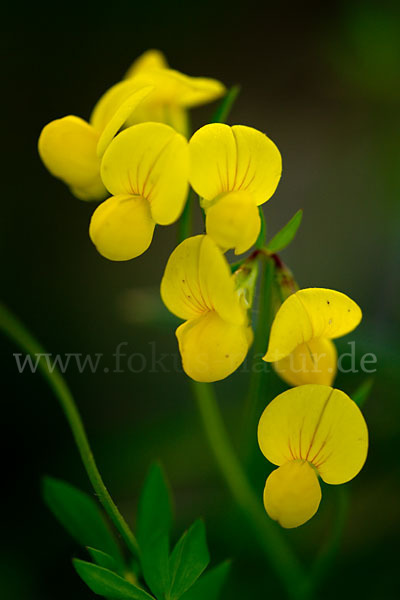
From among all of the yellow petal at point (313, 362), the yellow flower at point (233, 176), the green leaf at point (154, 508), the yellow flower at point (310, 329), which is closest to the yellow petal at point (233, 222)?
the yellow flower at point (233, 176)

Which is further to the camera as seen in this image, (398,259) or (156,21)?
(156,21)

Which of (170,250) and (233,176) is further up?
(170,250)

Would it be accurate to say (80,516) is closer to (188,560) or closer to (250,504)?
(188,560)

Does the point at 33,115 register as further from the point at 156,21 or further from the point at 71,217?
the point at 156,21

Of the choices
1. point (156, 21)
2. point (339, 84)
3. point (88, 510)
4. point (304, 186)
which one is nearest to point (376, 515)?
point (88, 510)

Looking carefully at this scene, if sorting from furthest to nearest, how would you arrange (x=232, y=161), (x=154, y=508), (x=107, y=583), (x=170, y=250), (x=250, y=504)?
(x=170, y=250), (x=250, y=504), (x=154, y=508), (x=232, y=161), (x=107, y=583)

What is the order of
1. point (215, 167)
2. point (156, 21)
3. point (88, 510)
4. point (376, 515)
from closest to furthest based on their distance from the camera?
point (215, 167), point (88, 510), point (376, 515), point (156, 21)

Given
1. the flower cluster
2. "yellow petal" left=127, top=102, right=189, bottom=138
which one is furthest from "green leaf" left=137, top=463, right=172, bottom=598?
"yellow petal" left=127, top=102, right=189, bottom=138

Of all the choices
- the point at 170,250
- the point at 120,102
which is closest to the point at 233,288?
the point at 120,102
